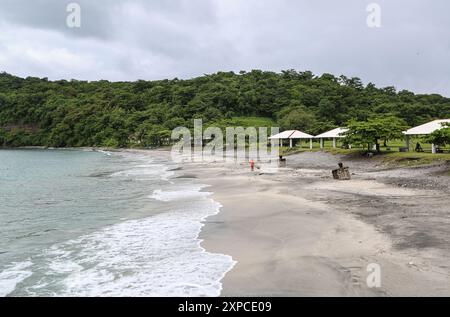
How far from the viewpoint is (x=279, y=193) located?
71.0 ft

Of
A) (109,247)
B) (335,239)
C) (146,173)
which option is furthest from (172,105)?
(335,239)

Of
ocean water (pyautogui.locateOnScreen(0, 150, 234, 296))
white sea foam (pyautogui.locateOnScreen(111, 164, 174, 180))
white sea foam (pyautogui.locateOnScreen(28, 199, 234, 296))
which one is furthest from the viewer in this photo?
white sea foam (pyautogui.locateOnScreen(111, 164, 174, 180))

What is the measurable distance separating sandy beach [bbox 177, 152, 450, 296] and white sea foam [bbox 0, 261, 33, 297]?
492 centimetres

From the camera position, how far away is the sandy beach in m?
7.98

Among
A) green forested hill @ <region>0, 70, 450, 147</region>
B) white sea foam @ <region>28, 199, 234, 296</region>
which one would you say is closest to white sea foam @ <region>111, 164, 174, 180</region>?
white sea foam @ <region>28, 199, 234, 296</region>

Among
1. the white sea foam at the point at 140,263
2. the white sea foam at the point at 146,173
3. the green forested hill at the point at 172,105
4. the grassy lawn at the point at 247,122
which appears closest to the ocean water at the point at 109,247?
the white sea foam at the point at 140,263

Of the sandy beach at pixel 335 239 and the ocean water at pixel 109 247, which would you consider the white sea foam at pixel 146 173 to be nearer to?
the ocean water at pixel 109 247

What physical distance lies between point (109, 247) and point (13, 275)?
9.58ft

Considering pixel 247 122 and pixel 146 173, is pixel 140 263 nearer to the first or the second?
pixel 146 173

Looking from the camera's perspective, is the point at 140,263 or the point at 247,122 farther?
the point at 247,122

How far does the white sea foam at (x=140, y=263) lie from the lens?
8484 mm

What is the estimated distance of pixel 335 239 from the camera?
37.4 feet

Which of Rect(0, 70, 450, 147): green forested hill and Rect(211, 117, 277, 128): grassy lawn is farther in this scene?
Rect(0, 70, 450, 147): green forested hill

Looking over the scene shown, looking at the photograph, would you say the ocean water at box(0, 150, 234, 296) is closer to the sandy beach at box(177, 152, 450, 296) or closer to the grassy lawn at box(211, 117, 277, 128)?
the sandy beach at box(177, 152, 450, 296)
